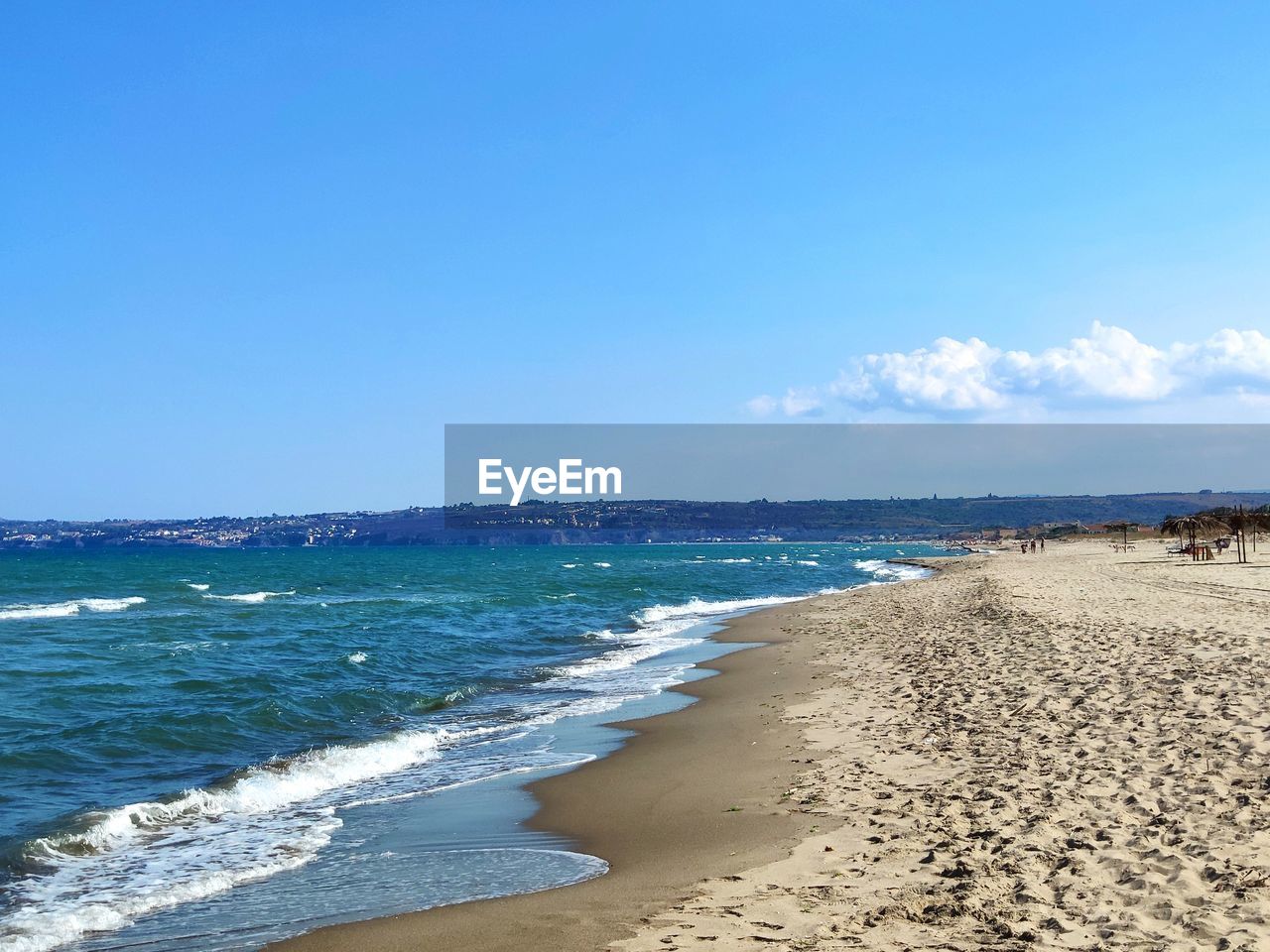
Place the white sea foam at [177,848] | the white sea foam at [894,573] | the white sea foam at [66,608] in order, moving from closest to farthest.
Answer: the white sea foam at [177,848] < the white sea foam at [66,608] < the white sea foam at [894,573]

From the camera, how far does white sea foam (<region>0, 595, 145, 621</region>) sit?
125 feet

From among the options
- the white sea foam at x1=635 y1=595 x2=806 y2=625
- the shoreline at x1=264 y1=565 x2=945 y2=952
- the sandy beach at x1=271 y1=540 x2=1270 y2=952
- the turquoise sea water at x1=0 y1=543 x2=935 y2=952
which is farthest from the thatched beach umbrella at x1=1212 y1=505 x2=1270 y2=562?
the shoreline at x1=264 y1=565 x2=945 y2=952

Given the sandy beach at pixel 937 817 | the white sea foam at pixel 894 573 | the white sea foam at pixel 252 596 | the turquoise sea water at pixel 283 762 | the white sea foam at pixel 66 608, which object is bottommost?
the white sea foam at pixel 894 573

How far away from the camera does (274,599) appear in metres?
46.8

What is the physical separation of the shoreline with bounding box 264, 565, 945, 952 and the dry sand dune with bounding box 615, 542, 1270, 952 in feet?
0.98

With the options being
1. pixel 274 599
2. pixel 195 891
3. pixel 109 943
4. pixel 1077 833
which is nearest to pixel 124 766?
pixel 195 891

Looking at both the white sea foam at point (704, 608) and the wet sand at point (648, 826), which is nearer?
the wet sand at point (648, 826)

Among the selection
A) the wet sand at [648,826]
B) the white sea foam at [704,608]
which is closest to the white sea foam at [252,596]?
the white sea foam at [704,608]

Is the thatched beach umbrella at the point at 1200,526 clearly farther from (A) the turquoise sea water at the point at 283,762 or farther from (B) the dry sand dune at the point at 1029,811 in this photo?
(B) the dry sand dune at the point at 1029,811

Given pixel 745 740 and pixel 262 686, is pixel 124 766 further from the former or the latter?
pixel 745 740

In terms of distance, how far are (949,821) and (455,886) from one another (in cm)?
378

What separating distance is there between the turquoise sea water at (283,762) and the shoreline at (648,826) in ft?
1.25

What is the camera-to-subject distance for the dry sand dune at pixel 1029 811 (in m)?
5.45

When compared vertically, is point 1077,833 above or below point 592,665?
above
